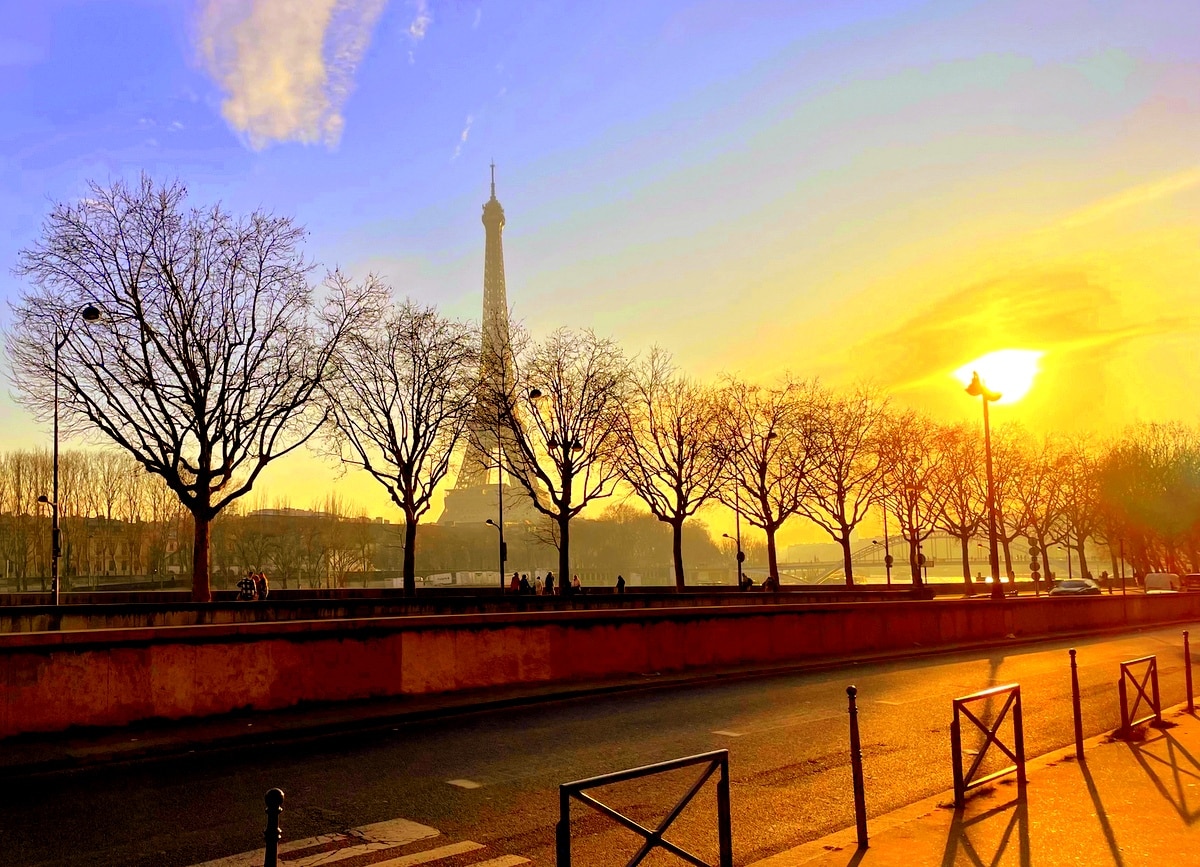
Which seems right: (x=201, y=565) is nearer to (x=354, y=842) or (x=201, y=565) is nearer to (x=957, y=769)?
(x=354, y=842)

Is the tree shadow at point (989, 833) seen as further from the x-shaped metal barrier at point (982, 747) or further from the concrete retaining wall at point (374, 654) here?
the concrete retaining wall at point (374, 654)

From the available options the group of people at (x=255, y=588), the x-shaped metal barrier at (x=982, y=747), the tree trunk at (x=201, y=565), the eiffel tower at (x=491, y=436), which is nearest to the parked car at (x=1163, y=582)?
the eiffel tower at (x=491, y=436)

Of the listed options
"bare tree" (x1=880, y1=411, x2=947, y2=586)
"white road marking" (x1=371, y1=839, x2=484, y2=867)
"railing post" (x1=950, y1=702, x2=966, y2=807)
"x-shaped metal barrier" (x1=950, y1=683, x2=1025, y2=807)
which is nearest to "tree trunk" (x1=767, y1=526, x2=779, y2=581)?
"bare tree" (x1=880, y1=411, x2=947, y2=586)

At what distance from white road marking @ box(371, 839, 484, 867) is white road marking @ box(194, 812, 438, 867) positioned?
31 cm

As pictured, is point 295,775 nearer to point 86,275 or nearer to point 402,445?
point 86,275

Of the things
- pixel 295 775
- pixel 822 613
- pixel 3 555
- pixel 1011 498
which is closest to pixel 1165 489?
pixel 1011 498

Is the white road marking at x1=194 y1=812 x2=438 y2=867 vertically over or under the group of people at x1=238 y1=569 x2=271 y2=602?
under

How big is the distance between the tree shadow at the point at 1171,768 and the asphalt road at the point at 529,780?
1.12 m

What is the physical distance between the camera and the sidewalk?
664cm

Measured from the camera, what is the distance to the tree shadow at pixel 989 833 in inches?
261

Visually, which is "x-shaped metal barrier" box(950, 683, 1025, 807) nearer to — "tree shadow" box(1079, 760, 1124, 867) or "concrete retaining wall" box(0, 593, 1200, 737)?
"tree shadow" box(1079, 760, 1124, 867)

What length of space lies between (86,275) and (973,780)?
29.5 meters

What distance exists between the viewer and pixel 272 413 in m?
32.3

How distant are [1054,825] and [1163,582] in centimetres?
6394
